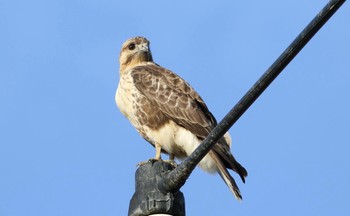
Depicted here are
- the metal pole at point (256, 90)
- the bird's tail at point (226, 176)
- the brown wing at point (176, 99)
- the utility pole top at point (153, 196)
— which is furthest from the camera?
the brown wing at point (176, 99)

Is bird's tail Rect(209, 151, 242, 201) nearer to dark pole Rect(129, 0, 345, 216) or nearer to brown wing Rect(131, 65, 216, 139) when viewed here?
brown wing Rect(131, 65, 216, 139)

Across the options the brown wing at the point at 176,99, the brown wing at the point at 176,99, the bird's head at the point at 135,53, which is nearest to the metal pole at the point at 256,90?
the brown wing at the point at 176,99

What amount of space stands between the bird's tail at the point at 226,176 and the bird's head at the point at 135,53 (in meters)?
2.15

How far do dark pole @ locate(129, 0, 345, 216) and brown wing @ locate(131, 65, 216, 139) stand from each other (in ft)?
11.1

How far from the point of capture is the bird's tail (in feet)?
23.1

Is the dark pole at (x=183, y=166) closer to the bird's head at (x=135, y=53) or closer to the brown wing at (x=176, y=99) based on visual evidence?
the brown wing at (x=176, y=99)

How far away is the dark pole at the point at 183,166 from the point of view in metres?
3.46

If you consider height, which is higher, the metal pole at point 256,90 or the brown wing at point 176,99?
the brown wing at point 176,99

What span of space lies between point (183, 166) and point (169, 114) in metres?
3.80

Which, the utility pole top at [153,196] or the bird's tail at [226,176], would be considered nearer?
the utility pole top at [153,196]

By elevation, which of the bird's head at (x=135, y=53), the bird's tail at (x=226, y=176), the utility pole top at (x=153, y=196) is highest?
the bird's head at (x=135, y=53)

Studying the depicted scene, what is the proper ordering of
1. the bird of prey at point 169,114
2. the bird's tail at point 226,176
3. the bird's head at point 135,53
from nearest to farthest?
the bird's tail at point 226,176 → the bird of prey at point 169,114 → the bird's head at point 135,53

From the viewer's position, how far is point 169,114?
26.3ft

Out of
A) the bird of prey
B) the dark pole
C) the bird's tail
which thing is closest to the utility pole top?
the dark pole
